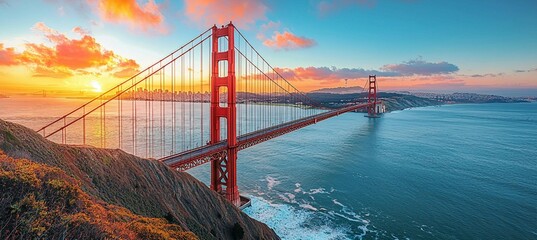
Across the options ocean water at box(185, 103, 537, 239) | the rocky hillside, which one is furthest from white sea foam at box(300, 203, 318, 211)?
Answer: the rocky hillside

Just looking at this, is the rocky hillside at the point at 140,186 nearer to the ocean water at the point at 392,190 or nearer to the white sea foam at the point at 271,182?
the ocean water at the point at 392,190

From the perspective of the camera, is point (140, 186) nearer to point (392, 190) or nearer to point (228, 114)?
point (228, 114)

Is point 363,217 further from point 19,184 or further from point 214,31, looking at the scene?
point 19,184

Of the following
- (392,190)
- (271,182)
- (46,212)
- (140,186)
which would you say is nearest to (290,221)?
(271,182)

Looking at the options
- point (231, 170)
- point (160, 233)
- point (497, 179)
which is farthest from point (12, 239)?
point (497, 179)

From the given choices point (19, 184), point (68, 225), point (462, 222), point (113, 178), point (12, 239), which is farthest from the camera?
point (462, 222)

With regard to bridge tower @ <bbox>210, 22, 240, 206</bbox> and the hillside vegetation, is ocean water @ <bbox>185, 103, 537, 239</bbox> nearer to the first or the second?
bridge tower @ <bbox>210, 22, 240, 206</bbox>
